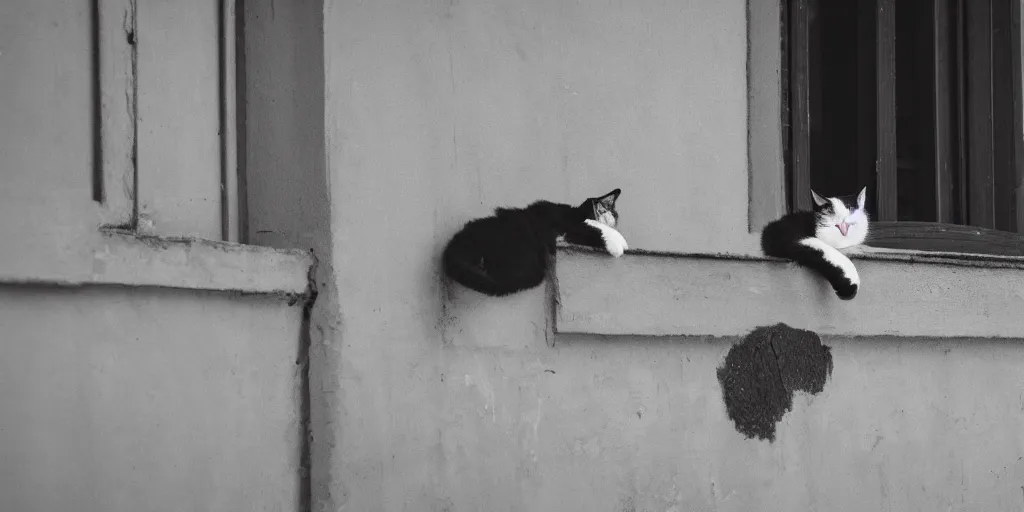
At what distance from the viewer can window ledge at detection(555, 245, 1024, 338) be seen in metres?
2.82

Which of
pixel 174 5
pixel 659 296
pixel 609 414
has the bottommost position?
pixel 609 414

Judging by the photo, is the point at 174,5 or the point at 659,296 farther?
the point at 659,296

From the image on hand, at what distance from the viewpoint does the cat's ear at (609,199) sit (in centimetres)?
285

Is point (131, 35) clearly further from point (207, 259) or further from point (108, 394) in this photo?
point (108, 394)

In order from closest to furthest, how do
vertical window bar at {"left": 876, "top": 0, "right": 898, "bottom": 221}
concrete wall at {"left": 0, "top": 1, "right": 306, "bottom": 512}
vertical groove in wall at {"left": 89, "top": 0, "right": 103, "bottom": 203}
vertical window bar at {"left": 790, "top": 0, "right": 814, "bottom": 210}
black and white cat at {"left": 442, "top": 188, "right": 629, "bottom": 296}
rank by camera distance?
concrete wall at {"left": 0, "top": 1, "right": 306, "bottom": 512} → vertical groove in wall at {"left": 89, "top": 0, "right": 103, "bottom": 203} → black and white cat at {"left": 442, "top": 188, "right": 629, "bottom": 296} → vertical window bar at {"left": 790, "top": 0, "right": 814, "bottom": 210} → vertical window bar at {"left": 876, "top": 0, "right": 898, "bottom": 221}

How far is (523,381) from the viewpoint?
273 centimetres

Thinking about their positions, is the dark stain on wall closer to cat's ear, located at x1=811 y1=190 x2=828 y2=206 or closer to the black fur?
the black fur

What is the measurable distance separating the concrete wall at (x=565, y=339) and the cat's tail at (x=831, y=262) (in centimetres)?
14

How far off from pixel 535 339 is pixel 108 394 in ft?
4.07

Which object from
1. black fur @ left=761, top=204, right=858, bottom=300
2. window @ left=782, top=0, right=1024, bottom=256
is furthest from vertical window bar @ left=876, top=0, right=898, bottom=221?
black fur @ left=761, top=204, right=858, bottom=300

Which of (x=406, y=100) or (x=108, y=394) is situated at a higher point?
(x=406, y=100)

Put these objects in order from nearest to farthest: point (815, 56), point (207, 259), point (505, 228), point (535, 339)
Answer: point (207, 259) → point (505, 228) → point (535, 339) → point (815, 56)

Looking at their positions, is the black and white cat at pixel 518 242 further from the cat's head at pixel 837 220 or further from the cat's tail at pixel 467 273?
the cat's head at pixel 837 220

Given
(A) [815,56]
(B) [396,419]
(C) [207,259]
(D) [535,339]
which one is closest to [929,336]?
(A) [815,56]
